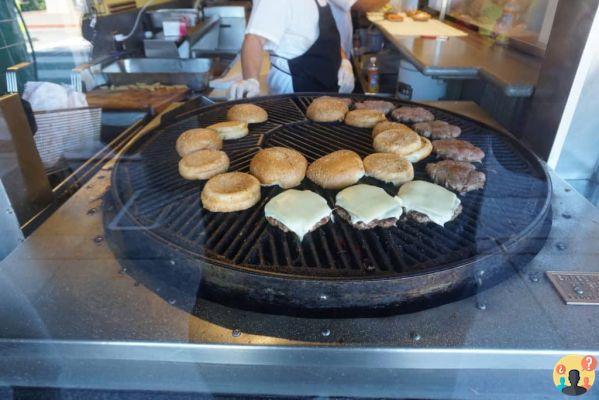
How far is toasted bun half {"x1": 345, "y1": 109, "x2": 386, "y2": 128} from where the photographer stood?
2.03 m

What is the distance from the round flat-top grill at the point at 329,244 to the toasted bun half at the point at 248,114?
0.40 m

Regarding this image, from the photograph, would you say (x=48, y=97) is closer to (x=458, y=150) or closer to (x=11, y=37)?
(x=11, y=37)

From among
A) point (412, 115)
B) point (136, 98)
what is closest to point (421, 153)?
point (412, 115)

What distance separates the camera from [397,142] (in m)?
1.73

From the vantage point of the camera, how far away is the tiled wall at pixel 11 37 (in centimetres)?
154

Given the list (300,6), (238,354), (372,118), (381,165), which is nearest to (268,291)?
(238,354)

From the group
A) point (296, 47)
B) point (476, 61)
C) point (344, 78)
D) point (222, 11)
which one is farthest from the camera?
point (222, 11)

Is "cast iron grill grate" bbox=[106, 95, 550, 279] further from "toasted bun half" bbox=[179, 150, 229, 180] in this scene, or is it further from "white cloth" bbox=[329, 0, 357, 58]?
"white cloth" bbox=[329, 0, 357, 58]

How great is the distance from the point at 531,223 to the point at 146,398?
1.36 meters

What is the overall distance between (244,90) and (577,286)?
210cm

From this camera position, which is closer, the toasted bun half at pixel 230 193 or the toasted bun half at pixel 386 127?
the toasted bun half at pixel 230 193

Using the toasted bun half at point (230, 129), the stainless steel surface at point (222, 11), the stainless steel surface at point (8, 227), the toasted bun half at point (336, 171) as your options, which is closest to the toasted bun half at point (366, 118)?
the toasted bun half at point (336, 171)

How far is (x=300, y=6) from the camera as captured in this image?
294 cm

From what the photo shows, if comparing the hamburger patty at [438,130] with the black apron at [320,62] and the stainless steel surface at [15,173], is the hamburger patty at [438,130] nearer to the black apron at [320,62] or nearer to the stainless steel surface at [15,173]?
the black apron at [320,62]
